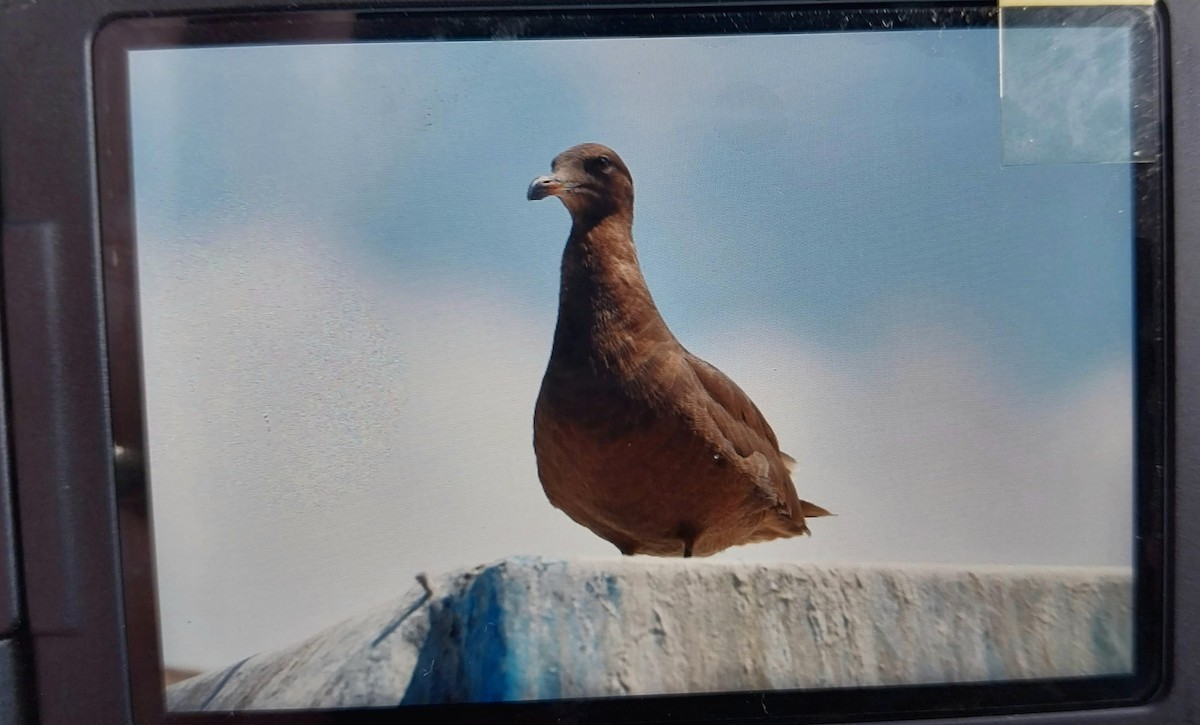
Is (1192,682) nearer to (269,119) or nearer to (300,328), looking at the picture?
(300,328)

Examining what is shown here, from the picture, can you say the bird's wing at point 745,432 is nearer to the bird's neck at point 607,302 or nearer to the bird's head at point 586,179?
the bird's neck at point 607,302

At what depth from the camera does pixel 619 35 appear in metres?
1.07

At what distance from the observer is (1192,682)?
113cm

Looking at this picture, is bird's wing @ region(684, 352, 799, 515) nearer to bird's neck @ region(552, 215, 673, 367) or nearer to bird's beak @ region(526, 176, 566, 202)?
bird's neck @ region(552, 215, 673, 367)

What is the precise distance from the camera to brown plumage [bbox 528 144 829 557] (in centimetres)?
109

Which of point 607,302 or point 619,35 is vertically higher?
point 619,35

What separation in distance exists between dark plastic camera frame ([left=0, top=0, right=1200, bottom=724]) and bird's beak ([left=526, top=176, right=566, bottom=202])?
243 millimetres

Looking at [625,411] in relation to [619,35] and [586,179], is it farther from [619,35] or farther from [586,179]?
[619,35]

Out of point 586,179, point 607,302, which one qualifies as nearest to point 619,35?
point 586,179

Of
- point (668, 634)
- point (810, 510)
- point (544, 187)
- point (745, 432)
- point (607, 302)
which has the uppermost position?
point (544, 187)

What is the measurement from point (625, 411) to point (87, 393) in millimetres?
762

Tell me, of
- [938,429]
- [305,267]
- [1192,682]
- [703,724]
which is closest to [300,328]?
[305,267]

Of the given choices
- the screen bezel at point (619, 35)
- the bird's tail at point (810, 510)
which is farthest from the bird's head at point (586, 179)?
the bird's tail at point (810, 510)

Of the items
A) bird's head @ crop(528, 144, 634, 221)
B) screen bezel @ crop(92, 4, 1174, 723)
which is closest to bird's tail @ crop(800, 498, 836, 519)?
screen bezel @ crop(92, 4, 1174, 723)
